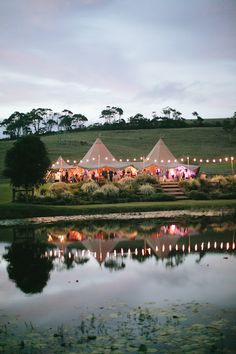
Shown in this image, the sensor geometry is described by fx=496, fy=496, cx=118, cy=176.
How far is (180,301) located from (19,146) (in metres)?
22.2

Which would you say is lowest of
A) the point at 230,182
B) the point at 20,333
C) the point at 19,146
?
the point at 20,333

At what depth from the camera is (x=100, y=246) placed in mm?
17719

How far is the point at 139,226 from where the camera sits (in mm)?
22516

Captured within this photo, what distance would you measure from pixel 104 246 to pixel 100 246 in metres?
0.14

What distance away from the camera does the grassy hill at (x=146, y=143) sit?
73.0m

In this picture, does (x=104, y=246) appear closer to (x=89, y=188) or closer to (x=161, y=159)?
(x=89, y=188)

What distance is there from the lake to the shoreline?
4.04 meters

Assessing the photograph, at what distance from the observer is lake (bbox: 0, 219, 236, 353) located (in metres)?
7.97

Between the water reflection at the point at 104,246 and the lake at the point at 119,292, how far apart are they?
0.04 m

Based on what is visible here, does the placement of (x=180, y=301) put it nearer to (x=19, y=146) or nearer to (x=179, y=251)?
(x=179, y=251)

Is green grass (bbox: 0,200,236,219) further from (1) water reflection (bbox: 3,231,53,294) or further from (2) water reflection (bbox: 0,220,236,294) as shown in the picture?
(1) water reflection (bbox: 3,231,53,294)

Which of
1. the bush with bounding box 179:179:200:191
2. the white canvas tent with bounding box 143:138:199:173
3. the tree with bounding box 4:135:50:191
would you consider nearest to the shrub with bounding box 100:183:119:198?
the tree with bounding box 4:135:50:191

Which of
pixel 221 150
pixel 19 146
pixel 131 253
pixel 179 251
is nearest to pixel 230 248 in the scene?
pixel 179 251

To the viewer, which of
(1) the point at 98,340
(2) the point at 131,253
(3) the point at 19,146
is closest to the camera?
(1) the point at 98,340
